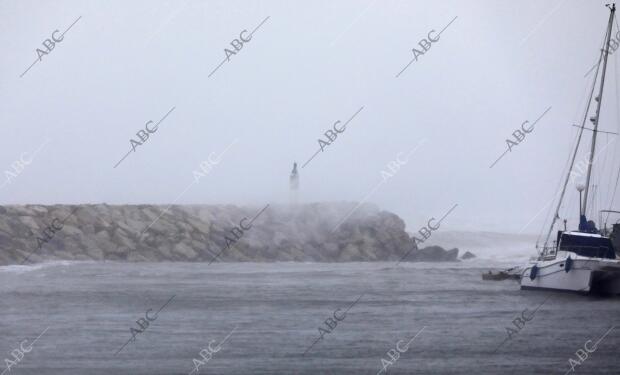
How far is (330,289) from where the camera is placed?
29797mm

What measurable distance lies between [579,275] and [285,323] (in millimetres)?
12518

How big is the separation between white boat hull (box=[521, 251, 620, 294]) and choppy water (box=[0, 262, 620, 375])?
0.55m

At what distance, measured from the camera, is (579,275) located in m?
30.2

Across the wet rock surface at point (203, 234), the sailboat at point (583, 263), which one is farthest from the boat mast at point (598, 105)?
the wet rock surface at point (203, 234)

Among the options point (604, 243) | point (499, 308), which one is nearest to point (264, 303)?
point (499, 308)

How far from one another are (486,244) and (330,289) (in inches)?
1714

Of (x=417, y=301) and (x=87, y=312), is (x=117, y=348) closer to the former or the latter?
(x=87, y=312)

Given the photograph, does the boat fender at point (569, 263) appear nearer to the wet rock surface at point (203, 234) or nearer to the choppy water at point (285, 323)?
the choppy water at point (285, 323)

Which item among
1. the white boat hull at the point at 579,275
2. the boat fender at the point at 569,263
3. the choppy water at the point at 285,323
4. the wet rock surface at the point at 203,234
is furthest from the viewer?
the wet rock surface at the point at 203,234

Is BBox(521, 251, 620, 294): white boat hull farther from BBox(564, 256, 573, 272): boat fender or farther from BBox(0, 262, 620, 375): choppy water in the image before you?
BBox(0, 262, 620, 375): choppy water

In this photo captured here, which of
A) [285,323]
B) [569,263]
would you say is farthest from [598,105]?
[285,323]

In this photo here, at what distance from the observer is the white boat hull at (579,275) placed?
2995cm

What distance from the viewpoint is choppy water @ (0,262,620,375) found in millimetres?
16453

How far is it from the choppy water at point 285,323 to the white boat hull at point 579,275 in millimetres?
550
